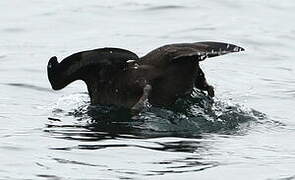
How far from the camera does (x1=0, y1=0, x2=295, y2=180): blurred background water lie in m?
9.17

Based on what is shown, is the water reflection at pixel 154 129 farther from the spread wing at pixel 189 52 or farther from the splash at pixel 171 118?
the spread wing at pixel 189 52

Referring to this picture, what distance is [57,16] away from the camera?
1950cm

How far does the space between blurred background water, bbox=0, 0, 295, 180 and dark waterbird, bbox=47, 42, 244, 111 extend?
0.52 feet

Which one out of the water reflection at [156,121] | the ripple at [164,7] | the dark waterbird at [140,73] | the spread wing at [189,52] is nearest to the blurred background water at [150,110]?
the water reflection at [156,121]

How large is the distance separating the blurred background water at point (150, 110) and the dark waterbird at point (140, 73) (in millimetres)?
157

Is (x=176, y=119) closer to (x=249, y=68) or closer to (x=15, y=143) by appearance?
(x=15, y=143)

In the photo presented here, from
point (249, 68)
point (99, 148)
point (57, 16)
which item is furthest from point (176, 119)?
point (57, 16)

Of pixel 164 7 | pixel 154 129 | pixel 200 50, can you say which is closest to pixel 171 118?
pixel 154 129

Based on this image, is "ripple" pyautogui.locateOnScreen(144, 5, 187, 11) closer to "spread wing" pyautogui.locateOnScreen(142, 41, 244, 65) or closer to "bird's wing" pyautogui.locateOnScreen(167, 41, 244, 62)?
"spread wing" pyautogui.locateOnScreen(142, 41, 244, 65)

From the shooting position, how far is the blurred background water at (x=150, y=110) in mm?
9172

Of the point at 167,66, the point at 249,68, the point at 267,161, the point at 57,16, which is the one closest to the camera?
the point at 267,161

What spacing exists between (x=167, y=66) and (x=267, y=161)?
63.8 inches

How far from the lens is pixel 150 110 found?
35.2ft

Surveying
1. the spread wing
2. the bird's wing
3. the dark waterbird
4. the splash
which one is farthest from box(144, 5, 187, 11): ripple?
the bird's wing
